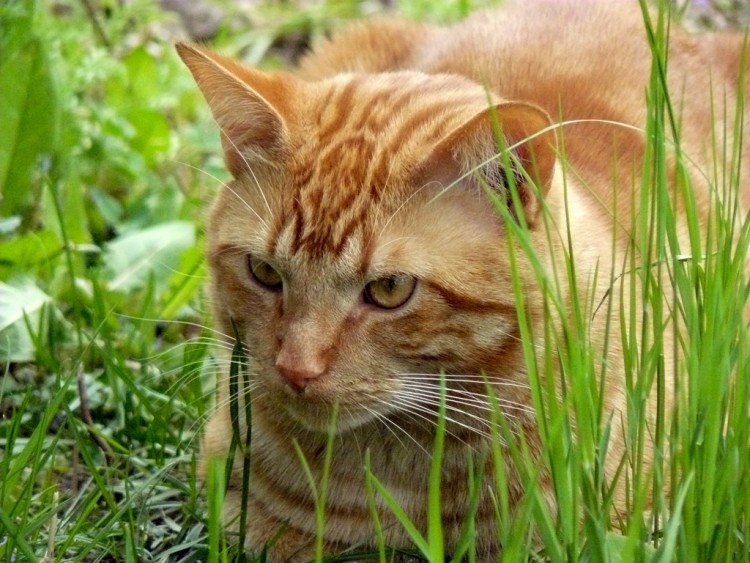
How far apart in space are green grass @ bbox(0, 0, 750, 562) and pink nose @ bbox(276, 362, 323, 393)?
0.61ft

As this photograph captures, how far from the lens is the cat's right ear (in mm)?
2039

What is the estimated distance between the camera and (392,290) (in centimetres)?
188

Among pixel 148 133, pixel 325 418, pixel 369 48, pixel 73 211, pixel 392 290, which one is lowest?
pixel 325 418

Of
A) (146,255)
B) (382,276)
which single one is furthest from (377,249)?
(146,255)

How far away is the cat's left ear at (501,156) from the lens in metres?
1.76

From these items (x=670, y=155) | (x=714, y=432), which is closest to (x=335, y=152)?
(x=714, y=432)

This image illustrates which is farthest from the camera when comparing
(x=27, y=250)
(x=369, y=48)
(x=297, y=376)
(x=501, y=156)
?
(x=369, y=48)

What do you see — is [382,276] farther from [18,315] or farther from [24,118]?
[24,118]

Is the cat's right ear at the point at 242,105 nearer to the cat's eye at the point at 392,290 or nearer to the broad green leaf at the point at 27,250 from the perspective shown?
the cat's eye at the point at 392,290

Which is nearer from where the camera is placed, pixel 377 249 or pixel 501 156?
pixel 501 156

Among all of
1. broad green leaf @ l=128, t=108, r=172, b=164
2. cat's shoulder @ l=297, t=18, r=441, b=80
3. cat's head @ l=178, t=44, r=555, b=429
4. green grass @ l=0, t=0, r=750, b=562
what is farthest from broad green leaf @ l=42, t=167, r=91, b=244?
cat's head @ l=178, t=44, r=555, b=429

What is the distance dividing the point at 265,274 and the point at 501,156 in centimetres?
52

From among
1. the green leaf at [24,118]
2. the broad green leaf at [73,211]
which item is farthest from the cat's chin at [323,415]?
the green leaf at [24,118]

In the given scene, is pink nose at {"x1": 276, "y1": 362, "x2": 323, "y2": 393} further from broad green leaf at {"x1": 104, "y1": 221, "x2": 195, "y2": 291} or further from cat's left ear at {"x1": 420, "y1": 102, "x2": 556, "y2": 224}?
broad green leaf at {"x1": 104, "y1": 221, "x2": 195, "y2": 291}
